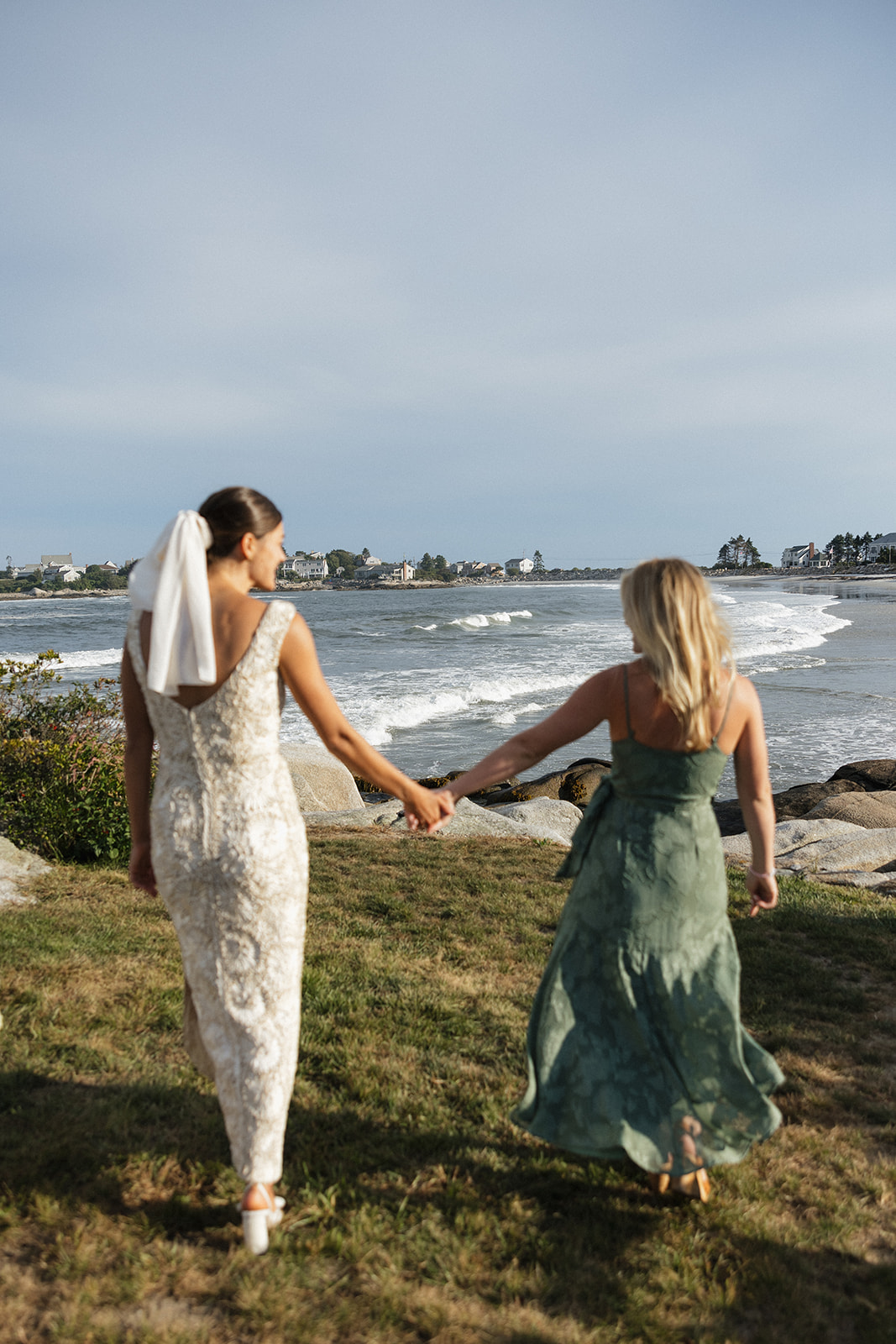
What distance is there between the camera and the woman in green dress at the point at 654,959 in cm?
291

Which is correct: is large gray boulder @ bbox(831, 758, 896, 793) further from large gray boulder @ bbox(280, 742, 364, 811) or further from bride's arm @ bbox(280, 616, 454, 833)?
bride's arm @ bbox(280, 616, 454, 833)

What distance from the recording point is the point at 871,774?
44.5ft

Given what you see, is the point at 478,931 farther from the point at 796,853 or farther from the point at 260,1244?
the point at 796,853

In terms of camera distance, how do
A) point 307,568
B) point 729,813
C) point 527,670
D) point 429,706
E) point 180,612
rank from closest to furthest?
1. point 180,612
2. point 729,813
3. point 429,706
4. point 527,670
5. point 307,568

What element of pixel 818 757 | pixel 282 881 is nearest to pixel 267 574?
pixel 282 881

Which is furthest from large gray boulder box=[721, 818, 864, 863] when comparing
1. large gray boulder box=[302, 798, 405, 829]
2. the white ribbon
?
the white ribbon

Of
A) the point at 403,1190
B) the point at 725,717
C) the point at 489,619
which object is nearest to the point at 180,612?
the point at 725,717

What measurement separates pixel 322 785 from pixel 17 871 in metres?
5.45

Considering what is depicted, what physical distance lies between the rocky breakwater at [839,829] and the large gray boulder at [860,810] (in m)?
0.01

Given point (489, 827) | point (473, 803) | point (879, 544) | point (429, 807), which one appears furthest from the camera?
point (879, 544)

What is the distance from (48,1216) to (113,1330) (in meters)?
0.59

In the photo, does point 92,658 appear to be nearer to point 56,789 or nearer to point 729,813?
point 729,813

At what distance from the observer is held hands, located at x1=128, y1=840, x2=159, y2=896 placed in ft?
10.3

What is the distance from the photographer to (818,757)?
53.0 feet
